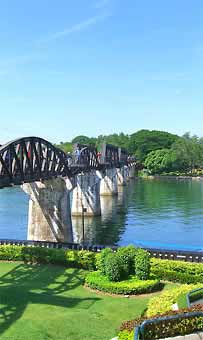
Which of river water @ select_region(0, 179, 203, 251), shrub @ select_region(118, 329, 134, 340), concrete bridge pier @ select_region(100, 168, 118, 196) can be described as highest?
concrete bridge pier @ select_region(100, 168, 118, 196)

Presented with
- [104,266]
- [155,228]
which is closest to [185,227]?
[155,228]

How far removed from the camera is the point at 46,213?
5797 centimetres

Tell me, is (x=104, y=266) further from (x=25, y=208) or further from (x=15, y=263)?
(x=25, y=208)

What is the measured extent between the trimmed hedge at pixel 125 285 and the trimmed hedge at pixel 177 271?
54.6 inches

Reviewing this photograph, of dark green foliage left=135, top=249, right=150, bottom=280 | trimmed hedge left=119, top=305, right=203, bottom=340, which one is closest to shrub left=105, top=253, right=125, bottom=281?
dark green foliage left=135, top=249, right=150, bottom=280

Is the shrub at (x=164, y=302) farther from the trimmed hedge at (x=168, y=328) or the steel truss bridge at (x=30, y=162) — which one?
the steel truss bridge at (x=30, y=162)

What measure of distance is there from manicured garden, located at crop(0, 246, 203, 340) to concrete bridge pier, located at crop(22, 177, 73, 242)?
17.5 m

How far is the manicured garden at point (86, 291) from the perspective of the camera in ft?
75.0

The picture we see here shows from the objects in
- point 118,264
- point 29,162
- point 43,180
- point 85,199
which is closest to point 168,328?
point 118,264

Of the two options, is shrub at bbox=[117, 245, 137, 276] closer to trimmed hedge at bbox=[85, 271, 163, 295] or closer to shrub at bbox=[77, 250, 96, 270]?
trimmed hedge at bbox=[85, 271, 163, 295]

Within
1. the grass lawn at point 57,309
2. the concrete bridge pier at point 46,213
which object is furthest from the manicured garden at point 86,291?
the concrete bridge pier at point 46,213

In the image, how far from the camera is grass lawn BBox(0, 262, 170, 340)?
23.0m

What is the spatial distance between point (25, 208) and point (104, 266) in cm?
7338

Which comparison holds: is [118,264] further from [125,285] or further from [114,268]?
[125,285]
